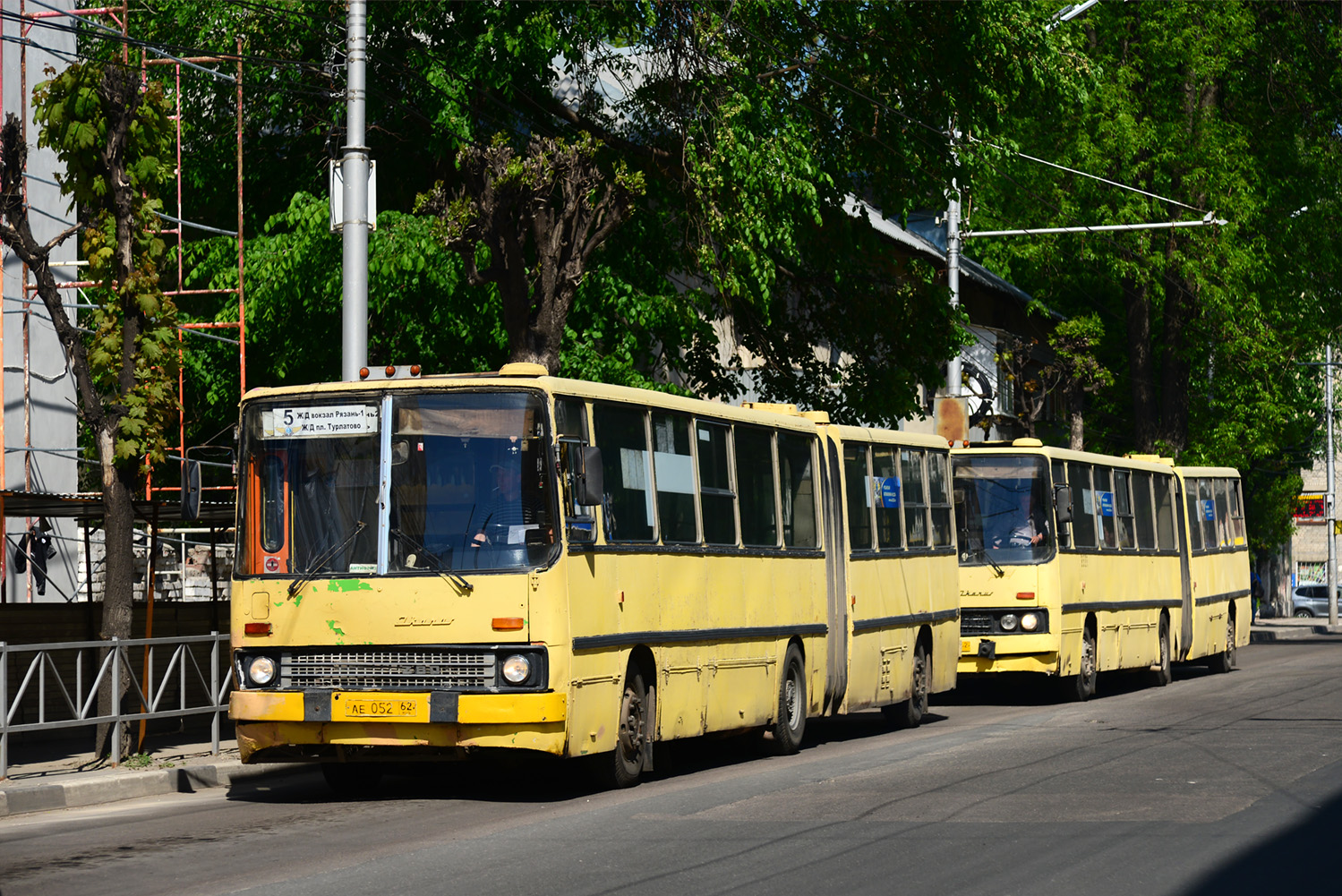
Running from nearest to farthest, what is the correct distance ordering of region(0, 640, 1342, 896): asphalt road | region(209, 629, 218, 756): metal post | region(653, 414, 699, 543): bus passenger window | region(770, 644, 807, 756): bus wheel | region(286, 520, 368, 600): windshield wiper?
region(0, 640, 1342, 896): asphalt road, region(286, 520, 368, 600): windshield wiper, region(653, 414, 699, 543): bus passenger window, region(209, 629, 218, 756): metal post, region(770, 644, 807, 756): bus wheel

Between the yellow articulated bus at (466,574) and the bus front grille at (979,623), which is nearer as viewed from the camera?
the yellow articulated bus at (466,574)

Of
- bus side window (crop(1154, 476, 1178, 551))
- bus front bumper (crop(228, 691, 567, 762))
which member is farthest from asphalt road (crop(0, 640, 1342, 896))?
bus side window (crop(1154, 476, 1178, 551))

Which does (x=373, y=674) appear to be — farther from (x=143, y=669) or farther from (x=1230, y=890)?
(x=1230, y=890)

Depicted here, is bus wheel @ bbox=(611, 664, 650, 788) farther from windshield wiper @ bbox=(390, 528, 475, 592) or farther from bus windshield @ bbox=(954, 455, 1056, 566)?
bus windshield @ bbox=(954, 455, 1056, 566)

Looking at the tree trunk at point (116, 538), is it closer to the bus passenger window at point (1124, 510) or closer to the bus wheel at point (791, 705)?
the bus wheel at point (791, 705)

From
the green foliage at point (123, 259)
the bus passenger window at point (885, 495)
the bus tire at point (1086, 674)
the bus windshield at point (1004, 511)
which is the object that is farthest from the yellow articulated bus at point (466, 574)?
the bus tire at point (1086, 674)

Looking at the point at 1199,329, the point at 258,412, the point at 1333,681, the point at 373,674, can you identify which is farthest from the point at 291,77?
the point at 1199,329

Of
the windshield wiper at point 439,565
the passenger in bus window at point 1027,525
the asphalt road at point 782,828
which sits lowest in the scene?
the asphalt road at point 782,828

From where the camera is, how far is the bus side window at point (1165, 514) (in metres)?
26.8

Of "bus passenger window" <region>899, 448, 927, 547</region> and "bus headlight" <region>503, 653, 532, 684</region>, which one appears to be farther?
"bus passenger window" <region>899, 448, 927, 547</region>

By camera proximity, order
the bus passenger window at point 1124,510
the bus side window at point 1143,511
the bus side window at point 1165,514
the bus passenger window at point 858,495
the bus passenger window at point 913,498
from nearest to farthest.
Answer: the bus passenger window at point 858,495 < the bus passenger window at point 913,498 < the bus passenger window at point 1124,510 < the bus side window at point 1143,511 < the bus side window at point 1165,514

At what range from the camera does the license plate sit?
39.5 ft

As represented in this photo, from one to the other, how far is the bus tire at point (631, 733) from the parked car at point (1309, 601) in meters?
65.3

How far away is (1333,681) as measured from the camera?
82.3 feet
